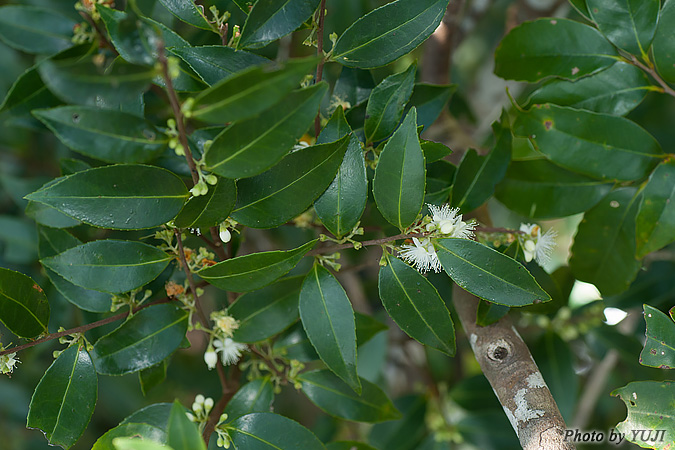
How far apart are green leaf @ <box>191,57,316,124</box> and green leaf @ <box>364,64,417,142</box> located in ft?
0.92

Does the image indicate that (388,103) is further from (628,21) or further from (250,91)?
(628,21)

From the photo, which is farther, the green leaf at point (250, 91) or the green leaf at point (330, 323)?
the green leaf at point (330, 323)

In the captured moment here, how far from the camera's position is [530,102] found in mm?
901

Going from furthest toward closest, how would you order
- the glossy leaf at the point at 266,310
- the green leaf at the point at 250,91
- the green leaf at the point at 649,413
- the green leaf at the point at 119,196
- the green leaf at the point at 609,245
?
the green leaf at the point at 609,245
the glossy leaf at the point at 266,310
the green leaf at the point at 649,413
the green leaf at the point at 119,196
the green leaf at the point at 250,91

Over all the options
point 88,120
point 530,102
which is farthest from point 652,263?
point 88,120

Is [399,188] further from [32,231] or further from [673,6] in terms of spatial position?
→ [32,231]

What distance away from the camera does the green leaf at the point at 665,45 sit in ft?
2.77

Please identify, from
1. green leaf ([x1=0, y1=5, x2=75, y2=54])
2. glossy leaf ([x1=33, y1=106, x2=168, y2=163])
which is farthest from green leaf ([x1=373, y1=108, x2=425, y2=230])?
green leaf ([x1=0, y1=5, x2=75, y2=54])

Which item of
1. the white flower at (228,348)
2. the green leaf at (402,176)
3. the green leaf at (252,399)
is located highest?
the green leaf at (402,176)

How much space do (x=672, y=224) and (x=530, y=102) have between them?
0.28 m

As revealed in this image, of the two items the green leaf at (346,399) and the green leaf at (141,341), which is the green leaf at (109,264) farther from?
the green leaf at (346,399)

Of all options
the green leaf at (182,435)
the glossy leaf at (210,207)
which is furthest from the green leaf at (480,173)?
the green leaf at (182,435)

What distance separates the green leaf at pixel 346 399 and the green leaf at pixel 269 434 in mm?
142

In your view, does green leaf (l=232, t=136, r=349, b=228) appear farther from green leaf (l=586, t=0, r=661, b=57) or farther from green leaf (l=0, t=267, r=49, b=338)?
green leaf (l=586, t=0, r=661, b=57)
